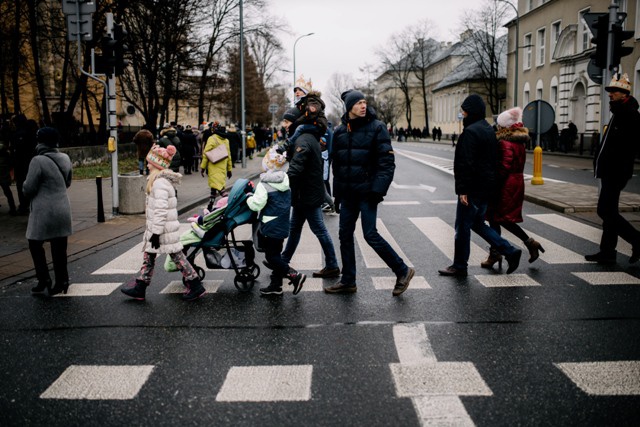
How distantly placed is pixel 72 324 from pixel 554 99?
43.5 meters

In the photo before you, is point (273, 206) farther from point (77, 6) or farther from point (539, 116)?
point (539, 116)

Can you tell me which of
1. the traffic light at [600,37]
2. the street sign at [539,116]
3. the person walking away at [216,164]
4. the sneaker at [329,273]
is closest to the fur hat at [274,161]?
the sneaker at [329,273]

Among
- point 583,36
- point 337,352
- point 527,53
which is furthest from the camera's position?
point 527,53

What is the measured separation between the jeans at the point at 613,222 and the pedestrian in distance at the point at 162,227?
4785 millimetres

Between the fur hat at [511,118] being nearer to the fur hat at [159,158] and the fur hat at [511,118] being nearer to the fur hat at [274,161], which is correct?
the fur hat at [274,161]

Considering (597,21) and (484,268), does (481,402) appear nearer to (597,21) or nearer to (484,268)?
(484,268)

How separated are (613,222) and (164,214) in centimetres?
518

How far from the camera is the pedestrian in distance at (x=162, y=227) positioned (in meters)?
6.11

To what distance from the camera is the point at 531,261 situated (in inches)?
299

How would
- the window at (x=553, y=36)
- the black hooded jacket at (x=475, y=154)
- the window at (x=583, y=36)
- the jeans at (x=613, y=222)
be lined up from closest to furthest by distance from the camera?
the black hooded jacket at (x=475, y=154) < the jeans at (x=613, y=222) < the window at (x=583, y=36) < the window at (x=553, y=36)

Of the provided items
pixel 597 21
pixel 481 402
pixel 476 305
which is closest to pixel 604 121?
pixel 597 21

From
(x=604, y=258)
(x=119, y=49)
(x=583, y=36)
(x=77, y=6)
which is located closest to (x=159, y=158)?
(x=604, y=258)

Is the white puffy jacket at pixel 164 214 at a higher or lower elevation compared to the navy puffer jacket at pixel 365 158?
lower

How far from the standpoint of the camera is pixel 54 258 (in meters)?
6.67
